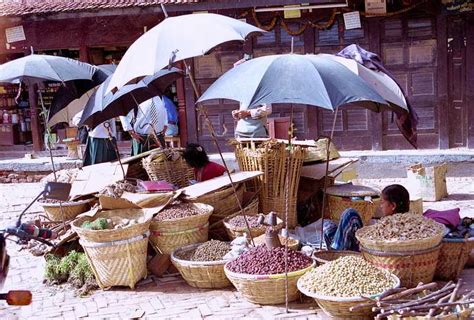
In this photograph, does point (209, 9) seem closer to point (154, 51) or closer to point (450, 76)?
A: point (450, 76)

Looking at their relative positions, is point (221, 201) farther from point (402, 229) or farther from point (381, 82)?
point (402, 229)

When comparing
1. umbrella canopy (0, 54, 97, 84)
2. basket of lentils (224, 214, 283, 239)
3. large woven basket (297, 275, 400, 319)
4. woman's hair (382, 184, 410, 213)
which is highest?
umbrella canopy (0, 54, 97, 84)

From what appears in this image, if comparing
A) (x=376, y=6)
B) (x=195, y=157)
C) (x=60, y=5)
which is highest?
(x=60, y=5)

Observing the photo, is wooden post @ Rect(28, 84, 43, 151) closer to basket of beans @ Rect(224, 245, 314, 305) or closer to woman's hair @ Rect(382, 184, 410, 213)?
basket of beans @ Rect(224, 245, 314, 305)

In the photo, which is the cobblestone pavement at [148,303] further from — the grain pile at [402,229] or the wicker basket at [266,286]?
the grain pile at [402,229]

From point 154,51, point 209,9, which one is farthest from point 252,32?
point 209,9

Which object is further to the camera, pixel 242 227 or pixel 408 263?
pixel 242 227

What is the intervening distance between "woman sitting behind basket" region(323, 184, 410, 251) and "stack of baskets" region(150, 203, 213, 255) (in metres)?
1.20

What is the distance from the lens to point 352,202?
7.47 metres

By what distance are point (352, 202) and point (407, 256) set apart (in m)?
2.26

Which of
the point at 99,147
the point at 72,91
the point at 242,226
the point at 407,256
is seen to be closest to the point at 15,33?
the point at 99,147

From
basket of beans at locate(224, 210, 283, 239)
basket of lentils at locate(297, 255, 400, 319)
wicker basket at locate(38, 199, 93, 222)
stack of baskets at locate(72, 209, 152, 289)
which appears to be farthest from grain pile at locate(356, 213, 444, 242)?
wicker basket at locate(38, 199, 93, 222)

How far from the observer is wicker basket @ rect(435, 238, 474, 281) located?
5711mm

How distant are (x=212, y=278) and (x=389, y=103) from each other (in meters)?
2.18
